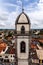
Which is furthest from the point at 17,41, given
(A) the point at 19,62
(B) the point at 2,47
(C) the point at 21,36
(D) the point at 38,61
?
(B) the point at 2,47

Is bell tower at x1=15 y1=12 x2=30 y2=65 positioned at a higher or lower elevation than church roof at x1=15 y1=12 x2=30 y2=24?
lower

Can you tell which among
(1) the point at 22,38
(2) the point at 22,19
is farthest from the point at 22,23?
(1) the point at 22,38

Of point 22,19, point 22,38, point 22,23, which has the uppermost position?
point 22,19

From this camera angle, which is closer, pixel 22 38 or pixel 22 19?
pixel 22 19

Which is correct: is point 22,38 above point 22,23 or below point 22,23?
below

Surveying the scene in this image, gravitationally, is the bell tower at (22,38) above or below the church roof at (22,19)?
below

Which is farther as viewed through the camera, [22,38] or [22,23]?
Answer: [22,38]

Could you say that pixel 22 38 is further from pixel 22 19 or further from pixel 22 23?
pixel 22 19

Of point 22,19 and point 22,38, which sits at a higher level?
point 22,19
